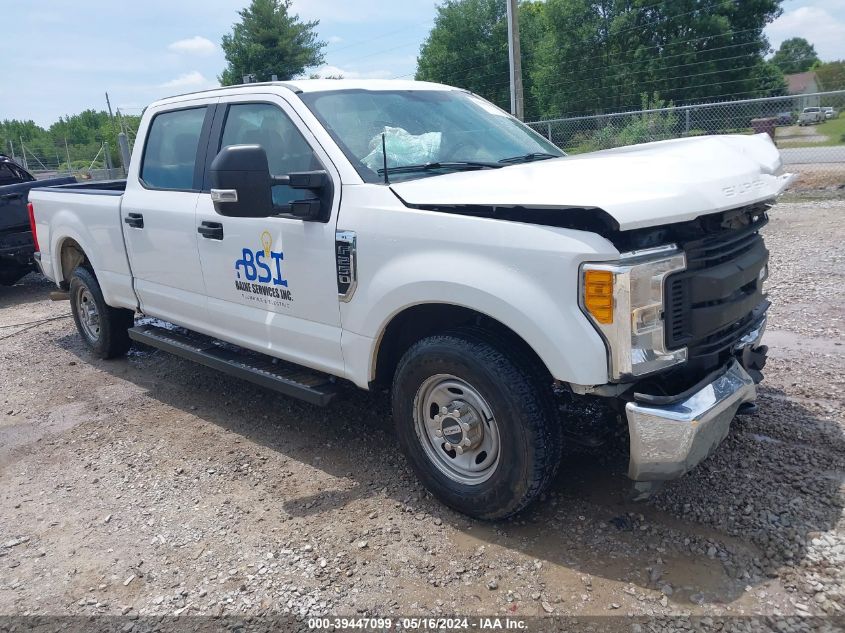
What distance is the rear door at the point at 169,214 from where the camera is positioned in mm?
4621

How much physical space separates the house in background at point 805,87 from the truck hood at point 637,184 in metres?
12.0

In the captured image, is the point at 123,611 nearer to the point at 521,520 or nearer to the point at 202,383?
the point at 521,520

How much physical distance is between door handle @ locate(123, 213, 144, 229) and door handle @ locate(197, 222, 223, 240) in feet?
2.79

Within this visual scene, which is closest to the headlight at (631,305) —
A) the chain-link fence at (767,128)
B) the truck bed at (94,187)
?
the truck bed at (94,187)

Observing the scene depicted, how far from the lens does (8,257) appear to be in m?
9.25

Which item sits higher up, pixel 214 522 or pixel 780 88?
pixel 780 88

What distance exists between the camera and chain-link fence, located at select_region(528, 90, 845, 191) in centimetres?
1352

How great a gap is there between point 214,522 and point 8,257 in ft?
24.4

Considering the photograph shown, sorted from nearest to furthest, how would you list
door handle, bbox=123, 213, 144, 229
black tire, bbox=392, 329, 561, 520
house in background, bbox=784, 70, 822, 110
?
1. black tire, bbox=392, 329, 561, 520
2. door handle, bbox=123, 213, 144, 229
3. house in background, bbox=784, 70, 822, 110

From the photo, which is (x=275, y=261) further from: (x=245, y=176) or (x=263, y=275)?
(x=245, y=176)

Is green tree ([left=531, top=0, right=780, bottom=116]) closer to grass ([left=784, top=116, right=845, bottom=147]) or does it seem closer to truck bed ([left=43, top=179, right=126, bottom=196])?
grass ([left=784, top=116, right=845, bottom=147])

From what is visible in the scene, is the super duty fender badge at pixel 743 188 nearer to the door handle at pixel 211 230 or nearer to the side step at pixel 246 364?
the side step at pixel 246 364

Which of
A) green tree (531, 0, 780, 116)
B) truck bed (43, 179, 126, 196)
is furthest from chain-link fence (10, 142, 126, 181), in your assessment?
green tree (531, 0, 780, 116)

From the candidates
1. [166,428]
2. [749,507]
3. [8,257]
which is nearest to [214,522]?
[166,428]
